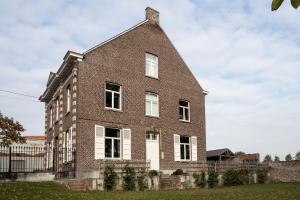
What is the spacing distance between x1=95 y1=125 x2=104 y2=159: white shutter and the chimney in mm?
9154

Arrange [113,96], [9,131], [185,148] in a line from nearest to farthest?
[9,131] → [113,96] → [185,148]


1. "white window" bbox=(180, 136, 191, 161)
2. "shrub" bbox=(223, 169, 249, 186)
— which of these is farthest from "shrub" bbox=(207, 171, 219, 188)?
"white window" bbox=(180, 136, 191, 161)

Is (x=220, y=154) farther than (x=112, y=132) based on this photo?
Yes

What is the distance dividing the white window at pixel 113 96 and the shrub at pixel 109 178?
16.0 feet

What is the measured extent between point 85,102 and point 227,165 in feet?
33.1

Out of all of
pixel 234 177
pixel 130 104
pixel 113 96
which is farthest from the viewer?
pixel 234 177

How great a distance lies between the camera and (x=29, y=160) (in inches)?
821

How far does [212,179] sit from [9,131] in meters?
11.7

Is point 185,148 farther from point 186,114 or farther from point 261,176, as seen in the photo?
point 261,176

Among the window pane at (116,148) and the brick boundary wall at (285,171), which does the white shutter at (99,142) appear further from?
the brick boundary wall at (285,171)

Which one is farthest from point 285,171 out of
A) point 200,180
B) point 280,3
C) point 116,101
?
point 280,3

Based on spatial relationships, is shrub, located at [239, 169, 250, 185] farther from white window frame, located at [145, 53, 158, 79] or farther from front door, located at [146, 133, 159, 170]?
white window frame, located at [145, 53, 158, 79]

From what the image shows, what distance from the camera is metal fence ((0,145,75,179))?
18347 mm

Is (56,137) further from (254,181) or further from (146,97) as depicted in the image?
(254,181)
